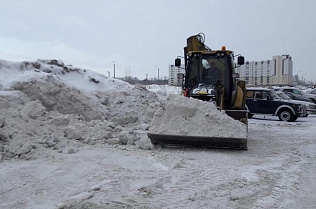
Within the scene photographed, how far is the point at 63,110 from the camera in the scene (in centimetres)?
1078

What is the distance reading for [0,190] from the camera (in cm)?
465

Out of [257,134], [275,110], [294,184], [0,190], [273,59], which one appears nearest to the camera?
[0,190]

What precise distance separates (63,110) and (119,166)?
5.50 metres

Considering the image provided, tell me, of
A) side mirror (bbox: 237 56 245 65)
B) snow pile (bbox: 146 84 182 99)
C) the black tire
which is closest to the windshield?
side mirror (bbox: 237 56 245 65)

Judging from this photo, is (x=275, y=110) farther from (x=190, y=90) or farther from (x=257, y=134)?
(x=190, y=90)

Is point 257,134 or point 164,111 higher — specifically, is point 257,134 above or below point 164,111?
below

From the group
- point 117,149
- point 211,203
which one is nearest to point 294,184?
point 211,203

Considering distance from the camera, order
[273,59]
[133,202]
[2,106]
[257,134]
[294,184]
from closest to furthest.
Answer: [133,202]
[294,184]
[2,106]
[257,134]
[273,59]

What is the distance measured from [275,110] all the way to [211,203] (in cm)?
1253

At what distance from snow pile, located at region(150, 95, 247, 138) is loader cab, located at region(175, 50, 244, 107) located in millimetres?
1272

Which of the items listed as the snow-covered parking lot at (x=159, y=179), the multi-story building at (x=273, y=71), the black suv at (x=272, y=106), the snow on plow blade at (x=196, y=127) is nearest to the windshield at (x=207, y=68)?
the snow on plow blade at (x=196, y=127)

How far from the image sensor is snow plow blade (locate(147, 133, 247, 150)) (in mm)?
7035

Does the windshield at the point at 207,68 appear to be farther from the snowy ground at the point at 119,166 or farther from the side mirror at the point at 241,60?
the snowy ground at the point at 119,166

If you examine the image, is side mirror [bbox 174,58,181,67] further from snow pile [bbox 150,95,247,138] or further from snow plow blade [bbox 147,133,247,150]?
snow plow blade [bbox 147,133,247,150]
